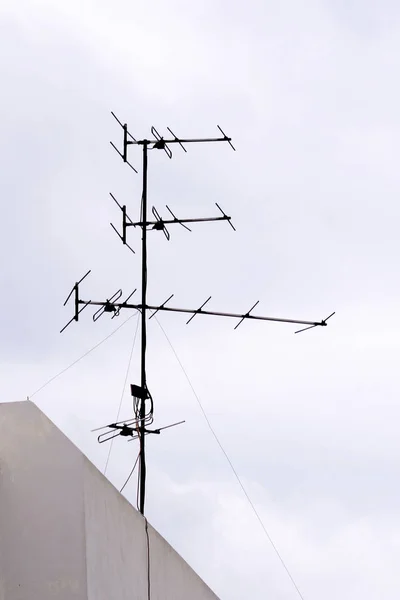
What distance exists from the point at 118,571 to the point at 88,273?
418 cm

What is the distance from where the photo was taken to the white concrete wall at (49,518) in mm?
10883

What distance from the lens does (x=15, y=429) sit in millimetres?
11195

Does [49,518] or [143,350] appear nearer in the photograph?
[49,518]

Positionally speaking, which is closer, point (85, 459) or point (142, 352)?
point (85, 459)

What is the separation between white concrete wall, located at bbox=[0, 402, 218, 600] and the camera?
10883 mm

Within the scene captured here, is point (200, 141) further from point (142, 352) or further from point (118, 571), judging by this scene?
point (118, 571)

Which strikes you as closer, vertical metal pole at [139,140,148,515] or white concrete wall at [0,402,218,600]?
white concrete wall at [0,402,218,600]

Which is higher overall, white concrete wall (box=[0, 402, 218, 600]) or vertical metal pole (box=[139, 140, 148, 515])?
vertical metal pole (box=[139, 140, 148, 515])

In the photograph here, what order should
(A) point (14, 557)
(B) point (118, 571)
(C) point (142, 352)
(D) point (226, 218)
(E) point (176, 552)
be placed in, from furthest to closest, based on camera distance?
1. (D) point (226, 218)
2. (C) point (142, 352)
3. (E) point (176, 552)
4. (B) point (118, 571)
5. (A) point (14, 557)

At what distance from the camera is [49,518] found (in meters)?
11.0

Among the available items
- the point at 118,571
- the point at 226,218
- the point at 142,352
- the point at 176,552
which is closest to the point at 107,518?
the point at 118,571

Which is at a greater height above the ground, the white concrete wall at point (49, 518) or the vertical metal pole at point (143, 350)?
the vertical metal pole at point (143, 350)

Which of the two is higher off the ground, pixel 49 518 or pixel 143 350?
pixel 143 350

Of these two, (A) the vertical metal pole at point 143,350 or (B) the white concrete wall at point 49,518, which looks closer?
(B) the white concrete wall at point 49,518
